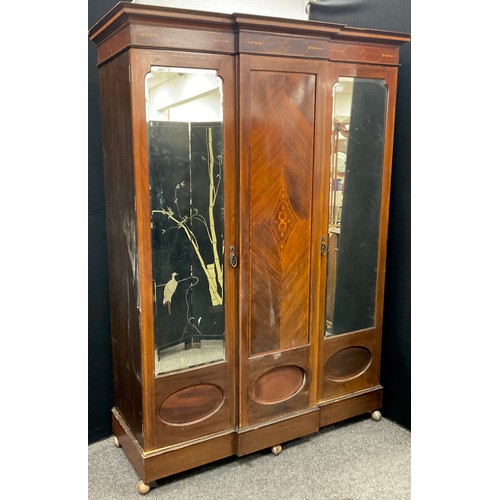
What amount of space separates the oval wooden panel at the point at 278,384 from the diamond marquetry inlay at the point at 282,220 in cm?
58

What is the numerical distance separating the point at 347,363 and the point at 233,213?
109 cm

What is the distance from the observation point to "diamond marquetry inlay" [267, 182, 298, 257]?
2.24 meters

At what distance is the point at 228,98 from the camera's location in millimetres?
2072

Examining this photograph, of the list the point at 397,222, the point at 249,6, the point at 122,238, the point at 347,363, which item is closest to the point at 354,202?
the point at 397,222

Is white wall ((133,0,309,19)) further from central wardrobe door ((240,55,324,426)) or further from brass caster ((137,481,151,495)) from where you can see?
brass caster ((137,481,151,495))

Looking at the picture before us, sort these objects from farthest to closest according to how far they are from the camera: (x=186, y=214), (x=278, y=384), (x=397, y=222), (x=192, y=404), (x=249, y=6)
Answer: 1. (x=249, y=6)
2. (x=397, y=222)
3. (x=278, y=384)
4. (x=192, y=404)
5. (x=186, y=214)

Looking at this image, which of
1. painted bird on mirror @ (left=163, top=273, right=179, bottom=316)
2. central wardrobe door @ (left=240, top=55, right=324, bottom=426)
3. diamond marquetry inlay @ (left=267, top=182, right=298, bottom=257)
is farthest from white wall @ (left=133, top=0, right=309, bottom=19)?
painted bird on mirror @ (left=163, top=273, right=179, bottom=316)

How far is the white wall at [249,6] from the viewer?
266cm

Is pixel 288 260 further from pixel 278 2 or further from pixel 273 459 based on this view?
pixel 278 2

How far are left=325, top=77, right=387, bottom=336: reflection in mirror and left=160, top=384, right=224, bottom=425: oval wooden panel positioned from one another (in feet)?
2.19

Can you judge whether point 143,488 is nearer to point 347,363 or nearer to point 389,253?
point 347,363

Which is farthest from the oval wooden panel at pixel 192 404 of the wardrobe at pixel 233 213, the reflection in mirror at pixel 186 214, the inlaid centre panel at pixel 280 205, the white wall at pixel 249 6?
the white wall at pixel 249 6

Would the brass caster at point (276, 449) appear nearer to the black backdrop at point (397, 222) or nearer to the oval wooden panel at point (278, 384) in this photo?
the oval wooden panel at point (278, 384)

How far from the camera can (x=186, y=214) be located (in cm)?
211
